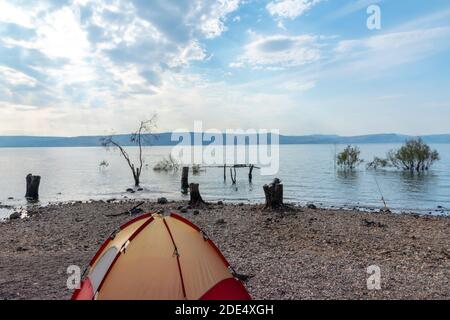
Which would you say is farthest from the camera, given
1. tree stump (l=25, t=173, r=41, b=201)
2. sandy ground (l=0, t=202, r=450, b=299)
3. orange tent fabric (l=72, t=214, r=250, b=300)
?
tree stump (l=25, t=173, r=41, b=201)

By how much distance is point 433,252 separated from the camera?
1155cm

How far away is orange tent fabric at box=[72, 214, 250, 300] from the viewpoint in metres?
6.44

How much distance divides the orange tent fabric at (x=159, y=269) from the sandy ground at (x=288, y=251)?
1.55m

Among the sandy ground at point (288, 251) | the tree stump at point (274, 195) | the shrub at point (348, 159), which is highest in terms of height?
the shrub at point (348, 159)

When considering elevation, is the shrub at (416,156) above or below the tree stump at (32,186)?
above

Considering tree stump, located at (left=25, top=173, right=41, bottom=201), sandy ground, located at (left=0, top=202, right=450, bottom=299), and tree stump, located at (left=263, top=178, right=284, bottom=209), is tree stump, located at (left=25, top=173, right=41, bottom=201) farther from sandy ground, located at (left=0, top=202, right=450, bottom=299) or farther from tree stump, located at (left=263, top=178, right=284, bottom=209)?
tree stump, located at (left=263, top=178, right=284, bottom=209)

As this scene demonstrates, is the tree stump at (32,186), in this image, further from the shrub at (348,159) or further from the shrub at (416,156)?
the shrub at (416,156)

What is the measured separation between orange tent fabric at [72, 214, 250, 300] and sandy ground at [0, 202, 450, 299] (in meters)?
1.55

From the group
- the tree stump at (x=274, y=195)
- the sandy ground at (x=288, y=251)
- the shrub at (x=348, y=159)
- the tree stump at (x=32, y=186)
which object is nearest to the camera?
the sandy ground at (x=288, y=251)

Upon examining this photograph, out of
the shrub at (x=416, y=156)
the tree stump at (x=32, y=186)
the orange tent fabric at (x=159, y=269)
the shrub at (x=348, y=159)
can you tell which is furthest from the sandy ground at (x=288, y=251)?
the shrub at (x=348, y=159)

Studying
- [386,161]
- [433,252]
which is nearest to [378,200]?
[433,252]

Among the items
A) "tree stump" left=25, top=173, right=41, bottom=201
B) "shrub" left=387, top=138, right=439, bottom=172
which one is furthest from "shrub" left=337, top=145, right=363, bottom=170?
"tree stump" left=25, top=173, right=41, bottom=201

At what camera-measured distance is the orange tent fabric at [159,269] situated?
644cm

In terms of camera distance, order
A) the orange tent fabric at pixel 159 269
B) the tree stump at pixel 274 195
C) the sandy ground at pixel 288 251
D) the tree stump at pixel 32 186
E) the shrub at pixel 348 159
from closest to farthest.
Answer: the orange tent fabric at pixel 159 269
the sandy ground at pixel 288 251
the tree stump at pixel 274 195
the tree stump at pixel 32 186
the shrub at pixel 348 159
